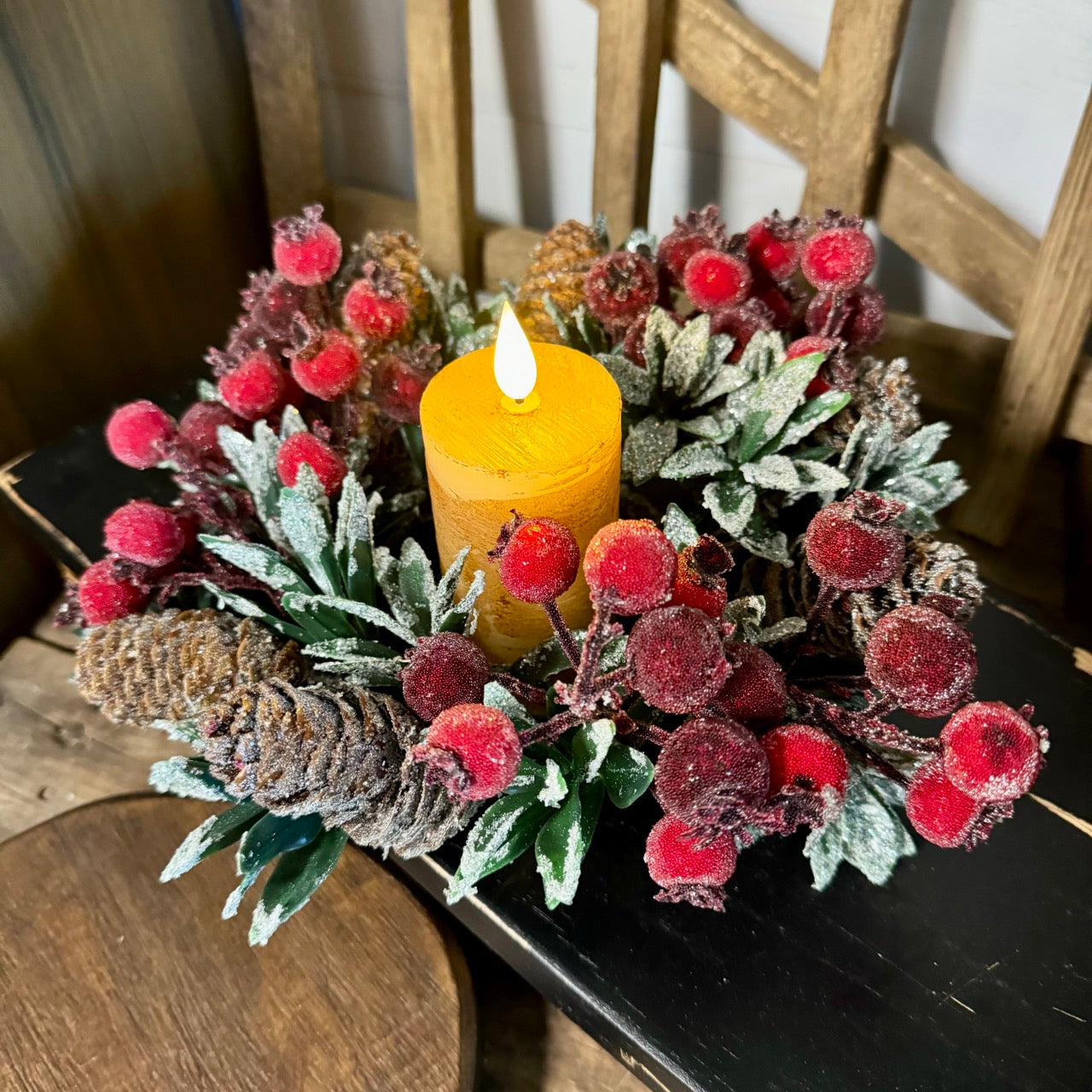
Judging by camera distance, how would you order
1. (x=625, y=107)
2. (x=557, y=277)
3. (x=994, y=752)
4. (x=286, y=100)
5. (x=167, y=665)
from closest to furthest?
(x=994, y=752) → (x=167, y=665) → (x=557, y=277) → (x=625, y=107) → (x=286, y=100)

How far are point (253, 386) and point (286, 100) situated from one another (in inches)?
17.6

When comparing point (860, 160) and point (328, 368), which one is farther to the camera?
point (860, 160)

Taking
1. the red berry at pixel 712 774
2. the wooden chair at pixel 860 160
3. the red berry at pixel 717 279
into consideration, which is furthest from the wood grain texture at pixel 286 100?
the red berry at pixel 712 774

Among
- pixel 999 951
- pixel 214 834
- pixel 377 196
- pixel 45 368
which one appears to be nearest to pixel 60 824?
pixel 214 834

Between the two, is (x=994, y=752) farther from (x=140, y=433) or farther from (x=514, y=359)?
(x=140, y=433)

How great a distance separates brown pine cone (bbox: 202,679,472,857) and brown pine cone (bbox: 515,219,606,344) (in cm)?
28

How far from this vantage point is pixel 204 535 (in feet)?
1.51

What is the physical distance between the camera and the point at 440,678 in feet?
1.24

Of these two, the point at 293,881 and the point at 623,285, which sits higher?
the point at 623,285

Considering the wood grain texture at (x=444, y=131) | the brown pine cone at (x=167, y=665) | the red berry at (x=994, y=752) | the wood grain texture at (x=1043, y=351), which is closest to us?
the red berry at (x=994, y=752)

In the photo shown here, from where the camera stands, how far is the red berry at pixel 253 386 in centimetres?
50

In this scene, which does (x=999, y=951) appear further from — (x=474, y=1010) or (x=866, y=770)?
→ (x=474, y=1010)

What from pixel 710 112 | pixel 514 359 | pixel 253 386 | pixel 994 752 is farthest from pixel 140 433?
pixel 710 112

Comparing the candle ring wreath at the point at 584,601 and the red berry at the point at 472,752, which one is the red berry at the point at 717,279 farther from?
the red berry at the point at 472,752
